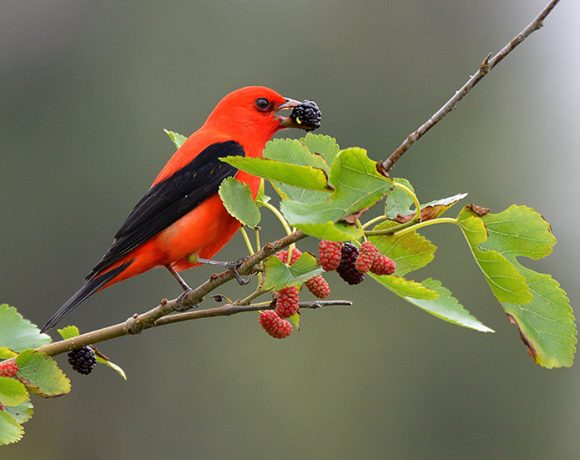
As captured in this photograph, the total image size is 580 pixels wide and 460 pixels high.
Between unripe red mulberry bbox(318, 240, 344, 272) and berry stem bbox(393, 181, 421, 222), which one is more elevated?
berry stem bbox(393, 181, 421, 222)

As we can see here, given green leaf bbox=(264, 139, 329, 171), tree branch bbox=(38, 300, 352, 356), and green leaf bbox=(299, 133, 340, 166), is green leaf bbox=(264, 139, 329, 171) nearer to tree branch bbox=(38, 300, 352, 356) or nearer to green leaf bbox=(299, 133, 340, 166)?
green leaf bbox=(299, 133, 340, 166)

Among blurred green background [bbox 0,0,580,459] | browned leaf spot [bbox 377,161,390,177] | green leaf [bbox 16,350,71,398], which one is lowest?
blurred green background [bbox 0,0,580,459]

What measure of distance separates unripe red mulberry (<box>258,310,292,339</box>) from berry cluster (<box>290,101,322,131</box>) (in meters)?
1.37

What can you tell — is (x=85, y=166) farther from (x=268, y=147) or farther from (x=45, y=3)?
(x=268, y=147)

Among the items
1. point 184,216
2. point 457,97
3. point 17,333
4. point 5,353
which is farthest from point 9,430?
point 184,216

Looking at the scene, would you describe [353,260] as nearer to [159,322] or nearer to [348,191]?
[348,191]

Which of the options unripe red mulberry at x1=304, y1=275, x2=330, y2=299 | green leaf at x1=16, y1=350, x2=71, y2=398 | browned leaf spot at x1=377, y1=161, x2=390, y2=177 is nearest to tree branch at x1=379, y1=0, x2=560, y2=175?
browned leaf spot at x1=377, y1=161, x2=390, y2=177

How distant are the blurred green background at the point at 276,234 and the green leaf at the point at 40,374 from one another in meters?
17.5

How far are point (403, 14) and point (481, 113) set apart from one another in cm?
635

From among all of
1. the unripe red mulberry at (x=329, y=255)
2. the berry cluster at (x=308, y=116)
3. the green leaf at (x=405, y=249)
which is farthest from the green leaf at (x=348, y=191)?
the berry cluster at (x=308, y=116)

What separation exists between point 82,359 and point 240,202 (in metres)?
0.67

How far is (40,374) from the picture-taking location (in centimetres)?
294

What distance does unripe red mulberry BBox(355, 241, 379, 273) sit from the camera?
269 cm

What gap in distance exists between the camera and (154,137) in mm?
24062
